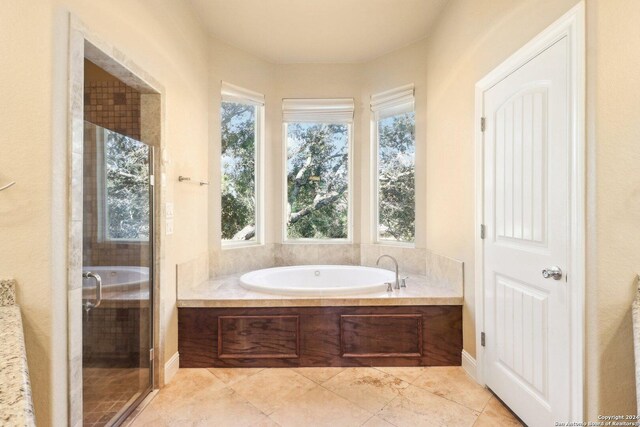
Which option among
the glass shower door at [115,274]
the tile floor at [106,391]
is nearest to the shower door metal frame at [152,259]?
the glass shower door at [115,274]

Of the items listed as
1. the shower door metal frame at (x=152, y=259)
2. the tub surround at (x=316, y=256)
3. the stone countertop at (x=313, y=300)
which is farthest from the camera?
the tub surround at (x=316, y=256)

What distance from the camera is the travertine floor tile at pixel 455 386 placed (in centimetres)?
197

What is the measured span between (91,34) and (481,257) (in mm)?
2489

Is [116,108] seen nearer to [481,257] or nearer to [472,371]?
[481,257]

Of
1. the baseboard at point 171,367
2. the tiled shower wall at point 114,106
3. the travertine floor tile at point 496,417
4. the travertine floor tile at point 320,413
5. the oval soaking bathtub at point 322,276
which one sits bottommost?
the travertine floor tile at point 320,413

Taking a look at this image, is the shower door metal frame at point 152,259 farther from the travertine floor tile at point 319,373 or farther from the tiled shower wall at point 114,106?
the travertine floor tile at point 319,373

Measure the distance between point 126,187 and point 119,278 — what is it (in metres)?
0.52

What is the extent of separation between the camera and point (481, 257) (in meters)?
2.12

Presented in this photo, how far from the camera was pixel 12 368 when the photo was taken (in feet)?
2.88

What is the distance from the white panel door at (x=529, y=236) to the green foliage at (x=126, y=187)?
86.4 inches

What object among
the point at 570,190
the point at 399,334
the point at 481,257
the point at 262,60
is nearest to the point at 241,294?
the point at 399,334

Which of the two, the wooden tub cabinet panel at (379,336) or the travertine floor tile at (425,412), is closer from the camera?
the travertine floor tile at (425,412)

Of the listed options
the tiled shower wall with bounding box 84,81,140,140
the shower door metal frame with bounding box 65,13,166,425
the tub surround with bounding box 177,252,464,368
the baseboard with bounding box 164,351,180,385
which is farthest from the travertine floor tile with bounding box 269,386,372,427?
the tiled shower wall with bounding box 84,81,140,140

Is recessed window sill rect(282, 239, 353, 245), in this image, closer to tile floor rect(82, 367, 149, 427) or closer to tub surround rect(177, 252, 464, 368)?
tub surround rect(177, 252, 464, 368)
